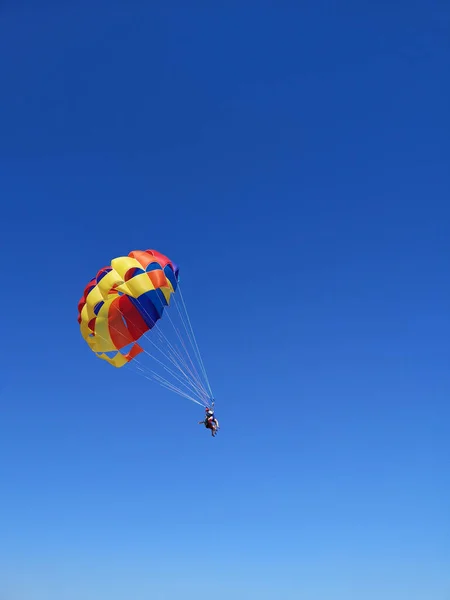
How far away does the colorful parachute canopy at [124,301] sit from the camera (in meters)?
22.0

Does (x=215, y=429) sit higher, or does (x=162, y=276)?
(x=162, y=276)

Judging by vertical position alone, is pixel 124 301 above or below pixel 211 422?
above

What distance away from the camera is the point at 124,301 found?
22.6 m

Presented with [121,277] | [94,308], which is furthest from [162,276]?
[94,308]

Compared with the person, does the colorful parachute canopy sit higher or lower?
higher

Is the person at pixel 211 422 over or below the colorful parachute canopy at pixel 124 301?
below

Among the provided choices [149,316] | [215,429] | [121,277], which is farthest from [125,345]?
[215,429]

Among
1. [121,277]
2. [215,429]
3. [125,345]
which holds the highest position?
[121,277]

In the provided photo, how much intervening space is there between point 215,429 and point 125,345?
5.57m

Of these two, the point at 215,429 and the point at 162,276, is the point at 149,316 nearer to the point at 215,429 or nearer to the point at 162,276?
the point at 162,276

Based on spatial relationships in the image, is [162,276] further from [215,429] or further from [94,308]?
[215,429]

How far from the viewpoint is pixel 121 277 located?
22.0 metres

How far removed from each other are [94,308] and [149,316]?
8.08 feet

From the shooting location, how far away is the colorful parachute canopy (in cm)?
2202
